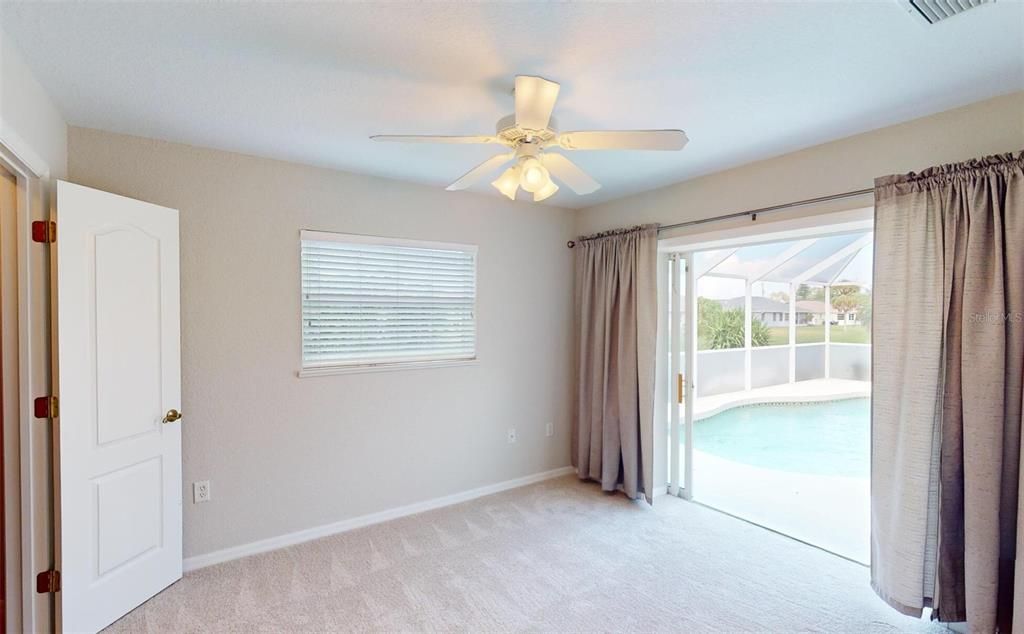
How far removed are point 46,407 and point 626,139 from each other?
271 centimetres

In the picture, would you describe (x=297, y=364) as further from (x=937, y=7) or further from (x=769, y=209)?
(x=937, y=7)

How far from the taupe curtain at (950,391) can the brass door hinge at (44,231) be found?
3.87 metres

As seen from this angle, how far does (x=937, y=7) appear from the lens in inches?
57.0

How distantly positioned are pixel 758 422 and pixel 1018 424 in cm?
307

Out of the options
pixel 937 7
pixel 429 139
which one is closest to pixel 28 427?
pixel 429 139

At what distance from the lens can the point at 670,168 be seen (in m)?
3.10

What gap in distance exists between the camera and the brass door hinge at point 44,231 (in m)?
1.99

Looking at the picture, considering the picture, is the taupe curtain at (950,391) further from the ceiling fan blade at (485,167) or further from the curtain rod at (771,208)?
the ceiling fan blade at (485,167)

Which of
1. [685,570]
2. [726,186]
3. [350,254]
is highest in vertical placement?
[726,186]

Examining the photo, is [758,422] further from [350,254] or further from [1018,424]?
[350,254]

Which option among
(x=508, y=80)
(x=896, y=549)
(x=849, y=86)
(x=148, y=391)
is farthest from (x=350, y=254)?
(x=896, y=549)

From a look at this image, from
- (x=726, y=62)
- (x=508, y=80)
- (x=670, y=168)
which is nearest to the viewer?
(x=726, y=62)

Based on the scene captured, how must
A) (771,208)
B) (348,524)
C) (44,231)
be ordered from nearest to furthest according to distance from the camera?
(44,231)
(771,208)
(348,524)

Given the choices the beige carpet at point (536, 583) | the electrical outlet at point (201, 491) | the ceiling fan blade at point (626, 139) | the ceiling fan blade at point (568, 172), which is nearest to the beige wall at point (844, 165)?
the ceiling fan blade at point (568, 172)
